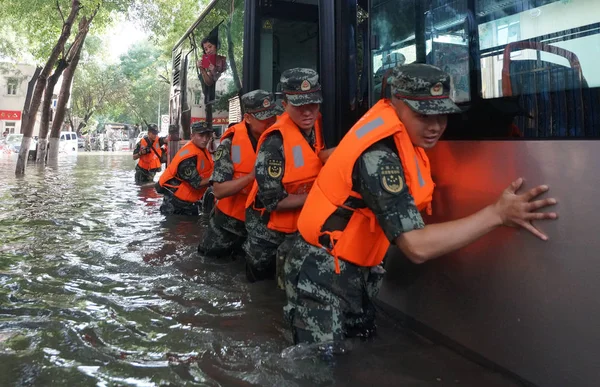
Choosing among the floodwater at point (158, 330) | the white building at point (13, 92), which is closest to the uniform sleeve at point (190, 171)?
the floodwater at point (158, 330)

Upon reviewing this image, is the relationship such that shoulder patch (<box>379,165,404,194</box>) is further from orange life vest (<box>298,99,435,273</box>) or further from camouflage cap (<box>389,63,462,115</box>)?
camouflage cap (<box>389,63,462,115</box>)

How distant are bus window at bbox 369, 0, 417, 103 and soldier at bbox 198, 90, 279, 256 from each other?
1.13 metres

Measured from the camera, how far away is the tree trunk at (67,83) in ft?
54.1

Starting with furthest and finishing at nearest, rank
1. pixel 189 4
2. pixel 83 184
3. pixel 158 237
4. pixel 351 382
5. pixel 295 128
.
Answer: pixel 189 4
pixel 83 184
pixel 158 237
pixel 295 128
pixel 351 382

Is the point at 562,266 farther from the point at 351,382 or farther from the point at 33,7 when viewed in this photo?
the point at 33,7

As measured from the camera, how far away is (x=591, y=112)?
1.96 meters

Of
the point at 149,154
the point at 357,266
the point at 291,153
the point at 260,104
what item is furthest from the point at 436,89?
the point at 149,154

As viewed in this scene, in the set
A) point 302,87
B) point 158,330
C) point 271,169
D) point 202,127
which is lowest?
point 158,330

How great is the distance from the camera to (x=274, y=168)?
3322 mm

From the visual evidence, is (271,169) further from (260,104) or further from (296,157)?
(260,104)

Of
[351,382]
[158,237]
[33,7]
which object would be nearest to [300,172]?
[351,382]

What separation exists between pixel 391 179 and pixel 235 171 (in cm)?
241

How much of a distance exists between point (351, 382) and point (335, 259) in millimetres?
593

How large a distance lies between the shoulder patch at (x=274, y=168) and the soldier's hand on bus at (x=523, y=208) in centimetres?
156
